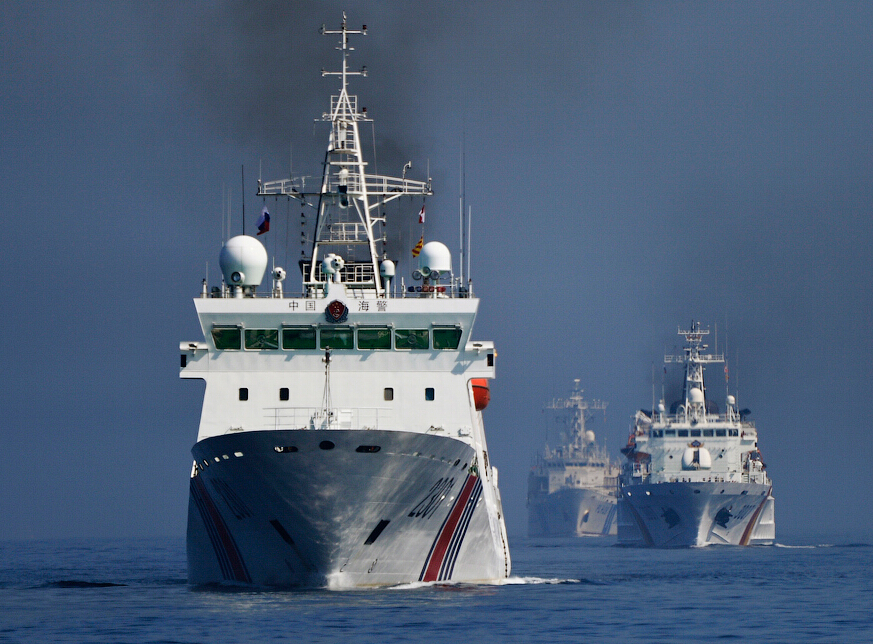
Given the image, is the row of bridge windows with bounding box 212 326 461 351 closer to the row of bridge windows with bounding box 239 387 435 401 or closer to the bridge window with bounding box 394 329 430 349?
the bridge window with bounding box 394 329 430 349

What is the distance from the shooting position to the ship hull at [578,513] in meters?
178

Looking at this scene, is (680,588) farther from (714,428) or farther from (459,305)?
(714,428)

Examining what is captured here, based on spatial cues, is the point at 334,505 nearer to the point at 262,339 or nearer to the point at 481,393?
the point at 262,339

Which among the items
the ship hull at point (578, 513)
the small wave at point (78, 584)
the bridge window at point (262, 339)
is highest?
the bridge window at point (262, 339)

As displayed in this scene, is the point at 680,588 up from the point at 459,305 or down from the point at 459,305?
down

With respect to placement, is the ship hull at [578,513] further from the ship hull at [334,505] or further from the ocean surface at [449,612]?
the ship hull at [334,505]

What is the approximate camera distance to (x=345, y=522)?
1326 inches

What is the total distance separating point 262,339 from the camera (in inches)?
1499

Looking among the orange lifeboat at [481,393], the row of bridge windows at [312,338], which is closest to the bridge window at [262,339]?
the row of bridge windows at [312,338]

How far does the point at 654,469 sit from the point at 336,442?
2998 inches

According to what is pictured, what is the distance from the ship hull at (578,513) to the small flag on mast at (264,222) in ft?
452

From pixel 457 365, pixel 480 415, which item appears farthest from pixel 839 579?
pixel 457 365

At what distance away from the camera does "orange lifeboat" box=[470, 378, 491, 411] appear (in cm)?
4062

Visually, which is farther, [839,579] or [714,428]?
[714,428]
